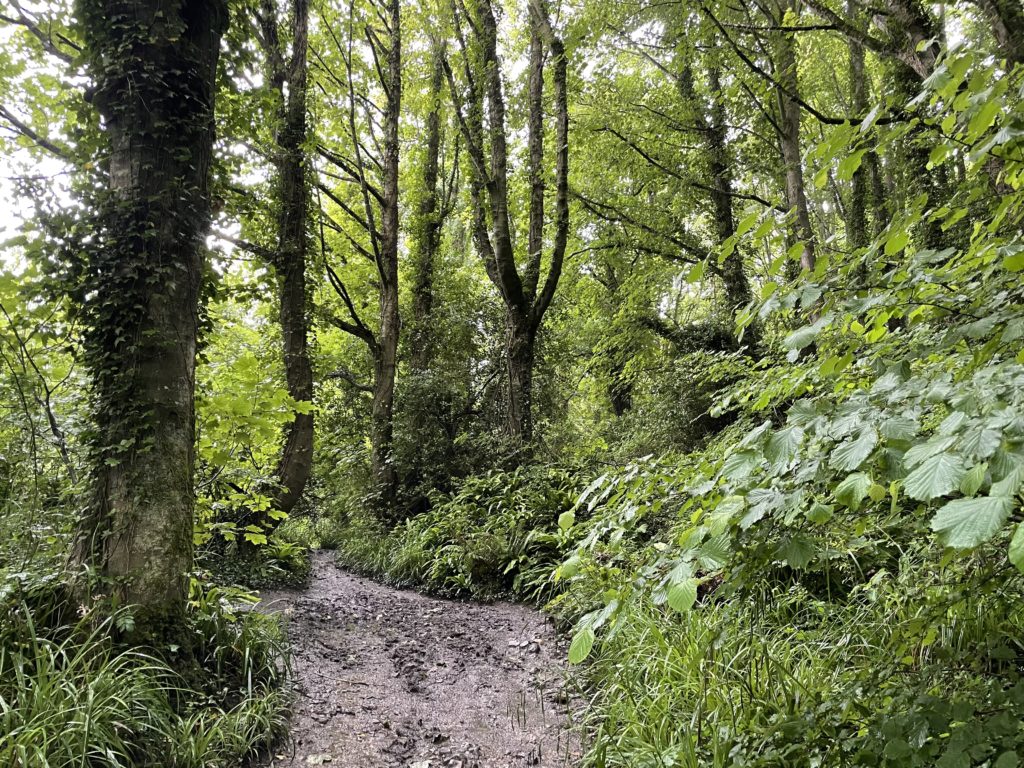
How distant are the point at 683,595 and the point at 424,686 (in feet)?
12.1

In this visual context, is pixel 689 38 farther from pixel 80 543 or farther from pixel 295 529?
pixel 295 529

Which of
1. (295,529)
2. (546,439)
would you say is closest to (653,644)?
(546,439)

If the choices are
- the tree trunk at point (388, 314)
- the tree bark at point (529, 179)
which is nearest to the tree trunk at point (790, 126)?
the tree bark at point (529, 179)

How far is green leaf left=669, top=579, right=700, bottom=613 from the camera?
1476 millimetres

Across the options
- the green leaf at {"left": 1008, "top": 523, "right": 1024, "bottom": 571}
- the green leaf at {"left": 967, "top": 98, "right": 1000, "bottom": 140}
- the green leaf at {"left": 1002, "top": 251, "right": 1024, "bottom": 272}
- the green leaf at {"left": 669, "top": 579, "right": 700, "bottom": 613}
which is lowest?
the green leaf at {"left": 669, "top": 579, "right": 700, "bottom": 613}

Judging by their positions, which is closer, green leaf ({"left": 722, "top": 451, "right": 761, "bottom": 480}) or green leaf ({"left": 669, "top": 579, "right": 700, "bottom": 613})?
green leaf ({"left": 669, "top": 579, "right": 700, "bottom": 613})

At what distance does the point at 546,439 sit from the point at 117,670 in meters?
7.42

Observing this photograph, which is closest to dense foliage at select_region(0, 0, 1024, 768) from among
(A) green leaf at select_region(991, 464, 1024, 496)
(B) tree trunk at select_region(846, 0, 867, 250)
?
(A) green leaf at select_region(991, 464, 1024, 496)

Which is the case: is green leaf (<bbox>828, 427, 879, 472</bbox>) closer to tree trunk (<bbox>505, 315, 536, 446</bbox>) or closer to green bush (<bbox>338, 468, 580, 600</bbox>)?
green bush (<bbox>338, 468, 580, 600</bbox>)

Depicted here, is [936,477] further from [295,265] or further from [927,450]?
[295,265]

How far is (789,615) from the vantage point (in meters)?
3.81

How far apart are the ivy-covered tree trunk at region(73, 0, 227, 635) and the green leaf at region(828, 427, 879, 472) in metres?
3.72

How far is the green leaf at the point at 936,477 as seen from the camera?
1.15m

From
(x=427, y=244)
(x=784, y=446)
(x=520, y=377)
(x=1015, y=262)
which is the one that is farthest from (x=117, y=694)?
(x=427, y=244)
